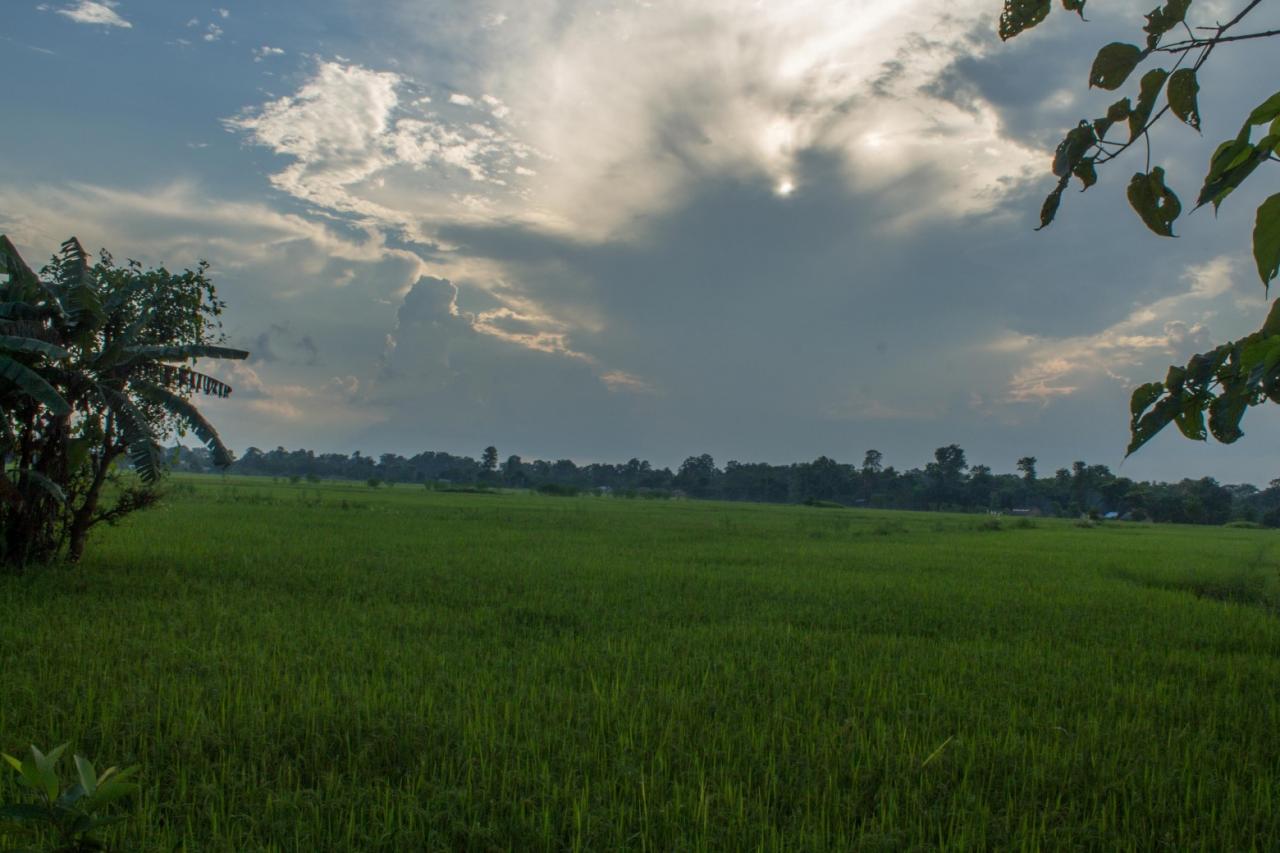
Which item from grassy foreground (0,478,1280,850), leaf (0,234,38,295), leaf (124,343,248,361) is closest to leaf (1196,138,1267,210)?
grassy foreground (0,478,1280,850)

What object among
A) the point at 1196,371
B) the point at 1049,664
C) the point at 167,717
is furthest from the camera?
the point at 1049,664

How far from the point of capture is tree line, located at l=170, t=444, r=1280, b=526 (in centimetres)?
7350


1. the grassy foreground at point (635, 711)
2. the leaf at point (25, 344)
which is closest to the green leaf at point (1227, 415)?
the grassy foreground at point (635, 711)

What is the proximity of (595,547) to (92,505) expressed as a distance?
955 centimetres

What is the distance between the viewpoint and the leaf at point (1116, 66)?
118 cm

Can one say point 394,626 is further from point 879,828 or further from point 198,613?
point 879,828

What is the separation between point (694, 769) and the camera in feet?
14.0

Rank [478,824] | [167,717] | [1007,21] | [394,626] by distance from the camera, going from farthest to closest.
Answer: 1. [394,626]
2. [167,717]
3. [478,824]
4. [1007,21]

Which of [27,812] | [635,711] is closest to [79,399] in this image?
[635,711]

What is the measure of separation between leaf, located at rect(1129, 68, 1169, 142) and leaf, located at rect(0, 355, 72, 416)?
1015 centimetres

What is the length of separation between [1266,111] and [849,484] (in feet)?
335

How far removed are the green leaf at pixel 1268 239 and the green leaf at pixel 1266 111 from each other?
0.12 meters

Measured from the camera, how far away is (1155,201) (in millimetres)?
1238

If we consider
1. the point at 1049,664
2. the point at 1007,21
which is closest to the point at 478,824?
the point at 1007,21
